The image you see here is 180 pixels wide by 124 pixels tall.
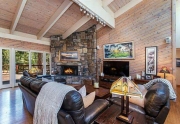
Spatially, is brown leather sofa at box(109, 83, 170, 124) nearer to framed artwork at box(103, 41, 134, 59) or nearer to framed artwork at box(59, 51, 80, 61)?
framed artwork at box(103, 41, 134, 59)

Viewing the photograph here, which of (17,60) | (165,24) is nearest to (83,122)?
(165,24)

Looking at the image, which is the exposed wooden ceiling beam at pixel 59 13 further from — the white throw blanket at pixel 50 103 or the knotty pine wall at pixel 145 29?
the white throw blanket at pixel 50 103

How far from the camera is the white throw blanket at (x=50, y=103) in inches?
53.4

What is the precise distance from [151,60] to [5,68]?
675 centimetres

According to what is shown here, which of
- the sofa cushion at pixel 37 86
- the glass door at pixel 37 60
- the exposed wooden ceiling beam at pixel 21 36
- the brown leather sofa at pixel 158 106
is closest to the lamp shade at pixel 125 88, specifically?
the brown leather sofa at pixel 158 106

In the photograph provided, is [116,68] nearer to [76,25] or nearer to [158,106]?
[76,25]

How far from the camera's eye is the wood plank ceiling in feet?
13.4

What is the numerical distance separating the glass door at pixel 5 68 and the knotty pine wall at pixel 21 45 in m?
0.30

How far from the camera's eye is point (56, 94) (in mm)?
1419

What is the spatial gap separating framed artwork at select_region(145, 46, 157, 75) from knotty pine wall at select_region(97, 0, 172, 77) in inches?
5.2

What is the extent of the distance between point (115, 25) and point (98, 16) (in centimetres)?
141

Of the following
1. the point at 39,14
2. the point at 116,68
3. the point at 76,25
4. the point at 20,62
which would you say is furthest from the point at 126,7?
the point at 20,62

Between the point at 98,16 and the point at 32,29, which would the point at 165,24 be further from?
the point at 32,29

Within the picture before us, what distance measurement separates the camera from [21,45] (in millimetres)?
5777
